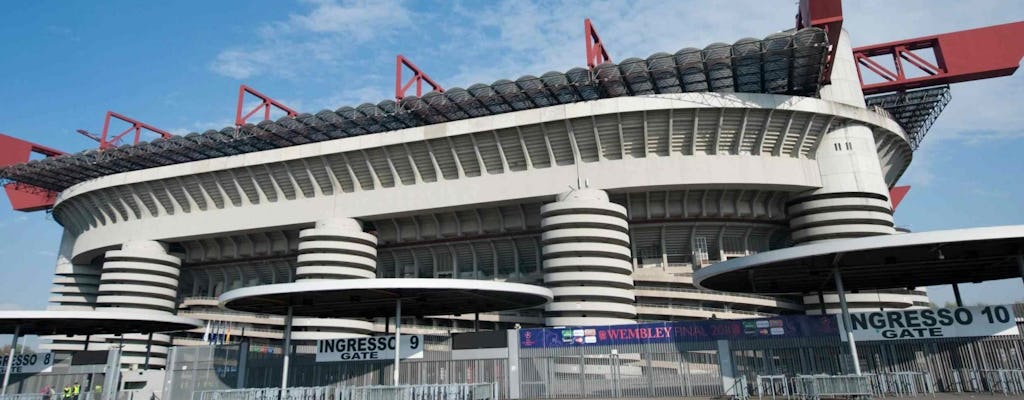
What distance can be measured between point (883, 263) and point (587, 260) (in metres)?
18.2

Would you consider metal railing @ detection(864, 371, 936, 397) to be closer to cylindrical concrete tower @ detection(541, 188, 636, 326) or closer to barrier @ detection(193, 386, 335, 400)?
cylindrical concrete tower @ detection(541, 188, 636, 326)

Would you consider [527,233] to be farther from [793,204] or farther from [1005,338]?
[1005,338]

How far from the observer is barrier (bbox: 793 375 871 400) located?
65.4 feet

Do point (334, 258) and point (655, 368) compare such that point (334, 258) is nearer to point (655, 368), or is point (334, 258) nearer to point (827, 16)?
point (655, 368)

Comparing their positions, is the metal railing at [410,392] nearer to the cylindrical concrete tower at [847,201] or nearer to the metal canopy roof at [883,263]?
the metal canopy roof at [883,263]

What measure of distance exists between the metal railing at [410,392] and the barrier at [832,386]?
11.7m

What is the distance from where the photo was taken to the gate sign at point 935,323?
21.8 metres

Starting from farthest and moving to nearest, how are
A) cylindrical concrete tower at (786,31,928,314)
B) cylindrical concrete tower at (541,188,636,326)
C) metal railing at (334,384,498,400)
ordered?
cylindrical concrete tower at (786,31,928,314) → cylindrical concrete tower at (541,188,636,326) → metal railing at (334,384,498,400)

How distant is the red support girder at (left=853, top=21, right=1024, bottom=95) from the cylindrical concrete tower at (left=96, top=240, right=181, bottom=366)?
58.0 meters

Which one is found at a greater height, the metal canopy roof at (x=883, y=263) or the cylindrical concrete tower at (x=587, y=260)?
the cylindrical concrete tower at (x=587, y=260)

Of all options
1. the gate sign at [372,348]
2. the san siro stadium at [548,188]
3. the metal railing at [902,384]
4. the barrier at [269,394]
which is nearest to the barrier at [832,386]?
the metal railing at [902,384]

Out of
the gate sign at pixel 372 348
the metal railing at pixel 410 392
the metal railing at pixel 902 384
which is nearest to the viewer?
the metal railing at pixel 902 384

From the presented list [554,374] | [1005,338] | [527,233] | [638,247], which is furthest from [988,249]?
[527,233]

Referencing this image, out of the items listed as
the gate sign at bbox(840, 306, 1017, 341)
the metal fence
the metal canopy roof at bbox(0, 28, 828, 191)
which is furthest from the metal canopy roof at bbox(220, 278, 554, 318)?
the metal canopy roof at bbox(0, 28, 828, 191)
